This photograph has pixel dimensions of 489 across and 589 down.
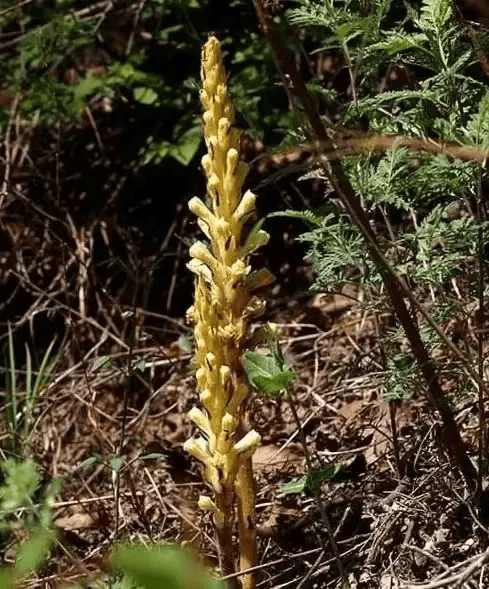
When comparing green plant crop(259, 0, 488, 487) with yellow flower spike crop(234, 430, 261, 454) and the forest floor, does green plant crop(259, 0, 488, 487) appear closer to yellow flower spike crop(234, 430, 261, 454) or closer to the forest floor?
the forest floor

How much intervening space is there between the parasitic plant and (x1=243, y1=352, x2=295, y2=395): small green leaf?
3 centimetres

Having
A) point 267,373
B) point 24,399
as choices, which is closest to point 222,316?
point 267,373

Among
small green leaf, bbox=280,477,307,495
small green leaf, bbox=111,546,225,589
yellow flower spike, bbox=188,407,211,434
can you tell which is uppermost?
small green leaf, bbox=111,546,225,589

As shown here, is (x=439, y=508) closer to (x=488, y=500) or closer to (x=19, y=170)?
(x=488, y=500)

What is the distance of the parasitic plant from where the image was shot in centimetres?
202

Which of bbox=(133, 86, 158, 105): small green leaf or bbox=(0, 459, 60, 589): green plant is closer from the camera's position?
bbox=(0, 459, 60, 589): green plant

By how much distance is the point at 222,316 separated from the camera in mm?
2059

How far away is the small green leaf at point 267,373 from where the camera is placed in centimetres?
197

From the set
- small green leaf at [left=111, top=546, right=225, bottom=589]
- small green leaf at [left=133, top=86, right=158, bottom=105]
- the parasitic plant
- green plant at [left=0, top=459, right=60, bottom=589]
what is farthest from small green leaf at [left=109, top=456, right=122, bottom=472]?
small green leaf at [left=133, top=86, right=158, bottom=105]

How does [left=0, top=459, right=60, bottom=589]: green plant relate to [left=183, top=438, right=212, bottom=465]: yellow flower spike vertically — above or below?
above

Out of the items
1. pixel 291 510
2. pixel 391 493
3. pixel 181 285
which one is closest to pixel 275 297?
pixel 181 285

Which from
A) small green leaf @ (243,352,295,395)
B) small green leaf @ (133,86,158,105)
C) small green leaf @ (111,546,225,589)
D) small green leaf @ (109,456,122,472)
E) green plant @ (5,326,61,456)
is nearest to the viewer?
small green leaf @ (111,546,225,589)

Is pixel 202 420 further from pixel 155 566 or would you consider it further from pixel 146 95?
pixel 146 95

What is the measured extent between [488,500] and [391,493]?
26cm
